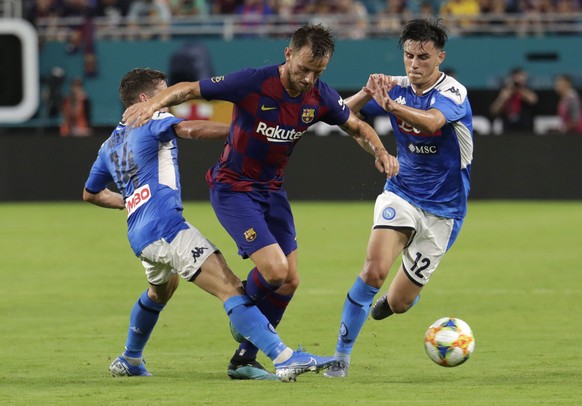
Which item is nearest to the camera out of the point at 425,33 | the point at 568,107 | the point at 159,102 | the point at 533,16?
the point at 159,102

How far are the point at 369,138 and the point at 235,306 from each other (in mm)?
1394

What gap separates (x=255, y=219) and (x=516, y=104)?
15.5 metres

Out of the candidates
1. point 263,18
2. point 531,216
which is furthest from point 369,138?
point 263,18

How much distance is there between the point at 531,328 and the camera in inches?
397

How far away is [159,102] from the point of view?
7.22 m

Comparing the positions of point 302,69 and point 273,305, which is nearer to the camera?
point 302,69

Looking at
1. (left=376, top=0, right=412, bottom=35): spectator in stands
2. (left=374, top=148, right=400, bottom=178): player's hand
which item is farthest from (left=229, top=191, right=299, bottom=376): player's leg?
(left=376, top=0, right=412, bottom=35): spectator in stands

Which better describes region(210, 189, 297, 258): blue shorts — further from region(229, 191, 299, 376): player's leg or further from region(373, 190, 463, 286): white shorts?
region(373, 190, 463, 286): white shorts

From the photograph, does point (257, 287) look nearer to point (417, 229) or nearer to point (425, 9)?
point (417, 229)

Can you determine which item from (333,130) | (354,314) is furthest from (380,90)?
(333,130)

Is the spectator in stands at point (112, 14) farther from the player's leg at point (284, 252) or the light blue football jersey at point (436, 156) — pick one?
the player's leg at point (284, 252)

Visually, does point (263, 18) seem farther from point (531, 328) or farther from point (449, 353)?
point (449, 353)

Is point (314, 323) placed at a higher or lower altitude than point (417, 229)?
lower

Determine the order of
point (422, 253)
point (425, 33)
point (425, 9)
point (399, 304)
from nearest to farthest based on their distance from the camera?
1. point (425, 33)
2. point (422, 253)
3. point (399, 304)
4. point (425, 9)
